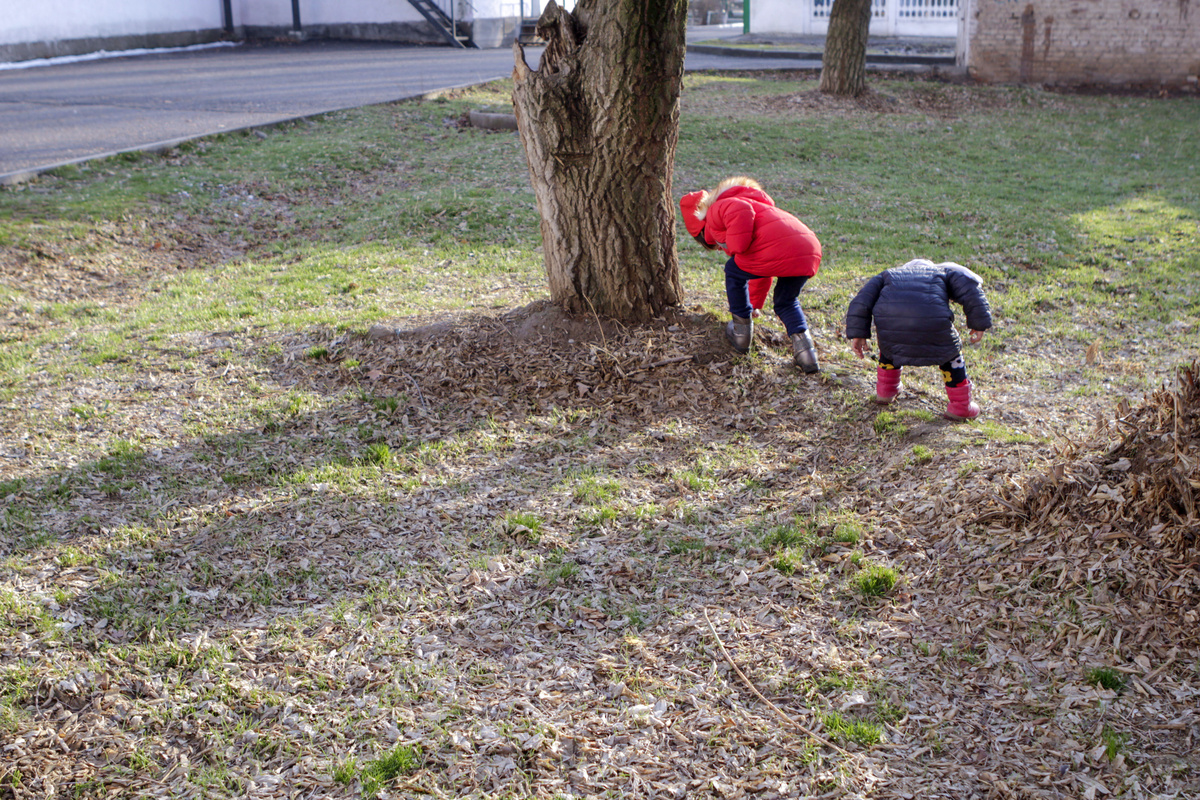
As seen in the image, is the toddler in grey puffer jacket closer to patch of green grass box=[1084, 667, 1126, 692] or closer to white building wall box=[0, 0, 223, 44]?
patch of green grass box=[1084, 667, 1126, 692]

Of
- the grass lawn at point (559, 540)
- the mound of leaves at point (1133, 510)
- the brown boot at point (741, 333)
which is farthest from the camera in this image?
the brown boot at point (741, 333)

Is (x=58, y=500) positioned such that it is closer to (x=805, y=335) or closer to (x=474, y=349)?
(x=474, y=349)

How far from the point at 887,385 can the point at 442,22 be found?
2025cm

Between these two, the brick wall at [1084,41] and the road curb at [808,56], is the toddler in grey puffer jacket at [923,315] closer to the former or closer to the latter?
the brick wall at [1084,41]

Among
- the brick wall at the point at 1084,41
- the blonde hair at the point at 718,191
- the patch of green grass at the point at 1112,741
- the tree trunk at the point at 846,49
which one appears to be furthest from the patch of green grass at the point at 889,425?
the brick wall at the point at 1084,41

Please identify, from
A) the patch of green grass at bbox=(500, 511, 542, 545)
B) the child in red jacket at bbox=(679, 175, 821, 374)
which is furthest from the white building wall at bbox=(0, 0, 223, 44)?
the patch of green grass at bbox=(500, 511, 542, 545)

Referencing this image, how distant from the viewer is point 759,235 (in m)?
5.27

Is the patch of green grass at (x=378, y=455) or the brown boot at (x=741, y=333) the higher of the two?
the brown boot at (x=741, y=333)

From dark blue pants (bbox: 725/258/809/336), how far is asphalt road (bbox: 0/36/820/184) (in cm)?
758

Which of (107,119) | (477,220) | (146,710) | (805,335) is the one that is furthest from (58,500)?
(107,119)

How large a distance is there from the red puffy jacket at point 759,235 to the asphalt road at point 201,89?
7.52 m

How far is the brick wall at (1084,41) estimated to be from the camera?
17359 mm

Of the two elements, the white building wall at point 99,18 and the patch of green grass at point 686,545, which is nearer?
the patch of green grass at point 686,545

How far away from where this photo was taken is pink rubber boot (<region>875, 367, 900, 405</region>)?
512 cm
